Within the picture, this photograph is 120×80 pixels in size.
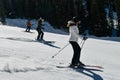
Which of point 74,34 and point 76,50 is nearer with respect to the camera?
point 74,34

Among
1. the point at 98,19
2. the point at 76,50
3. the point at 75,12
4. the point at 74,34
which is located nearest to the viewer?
the point at 74,34

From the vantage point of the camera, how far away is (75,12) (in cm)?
5275

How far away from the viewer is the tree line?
4653cm

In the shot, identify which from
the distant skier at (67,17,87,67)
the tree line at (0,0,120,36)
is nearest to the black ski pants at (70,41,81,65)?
the distant skier at (67,17,87,67)

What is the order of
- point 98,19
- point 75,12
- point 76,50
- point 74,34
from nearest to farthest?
point 74,34 < point 76,50 < point 98,19 < point 75,12

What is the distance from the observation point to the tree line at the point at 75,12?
46531 mm

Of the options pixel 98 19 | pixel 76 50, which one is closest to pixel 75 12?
pixel 98 19

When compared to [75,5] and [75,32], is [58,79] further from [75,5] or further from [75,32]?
[75,5]

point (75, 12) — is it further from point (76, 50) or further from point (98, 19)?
point (76, 50)

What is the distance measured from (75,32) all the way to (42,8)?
54201 mm

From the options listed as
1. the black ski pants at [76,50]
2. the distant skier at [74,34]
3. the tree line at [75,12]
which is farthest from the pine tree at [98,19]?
the distant skier at [74,34]

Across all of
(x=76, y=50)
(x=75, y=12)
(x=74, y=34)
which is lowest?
(x=76, y=50)

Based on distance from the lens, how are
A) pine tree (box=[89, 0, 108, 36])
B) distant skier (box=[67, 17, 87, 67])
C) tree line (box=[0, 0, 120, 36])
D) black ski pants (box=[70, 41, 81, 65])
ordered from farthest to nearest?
tree line (box=[0, 0, 120, 36]) < pine tree (box=[89, 0, 108, 36]) < black ski pants (box=[70, 41, 81, 65]) < distant skier (box=[67, 17, 87, 67])

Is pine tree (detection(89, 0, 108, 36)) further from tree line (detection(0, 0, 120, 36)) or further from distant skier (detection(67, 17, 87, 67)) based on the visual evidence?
distant skier (detection(67, 17, 87, 67))
